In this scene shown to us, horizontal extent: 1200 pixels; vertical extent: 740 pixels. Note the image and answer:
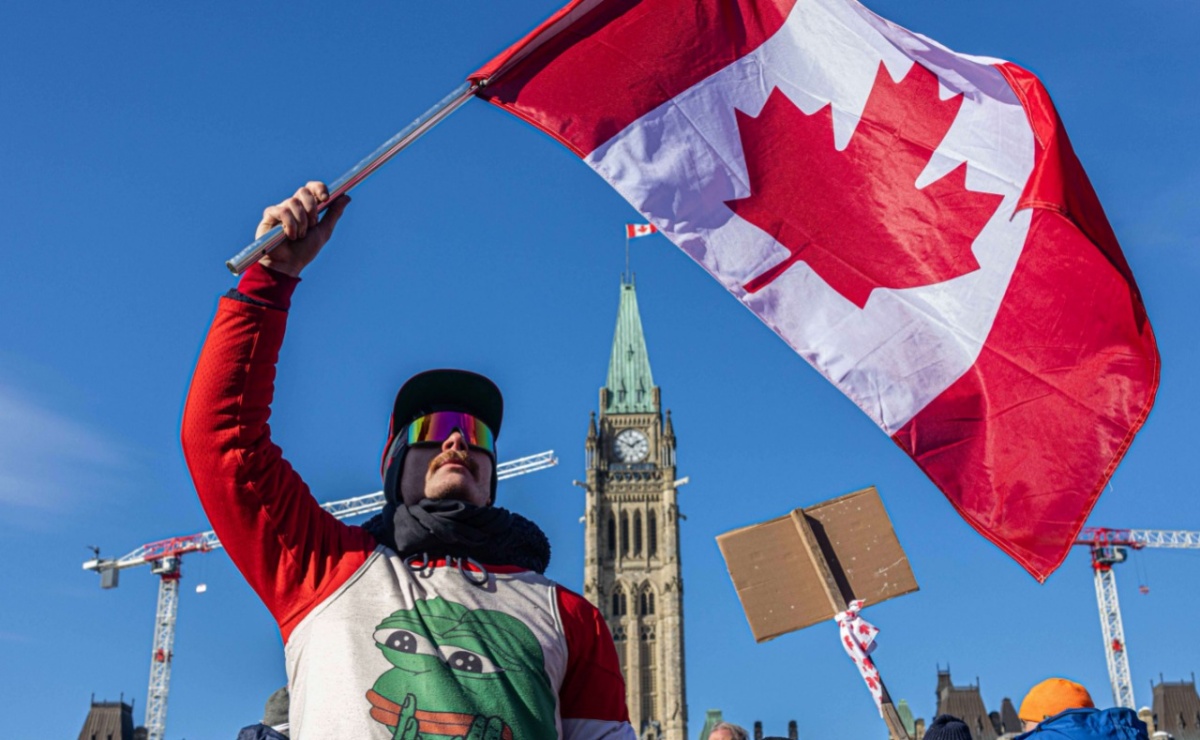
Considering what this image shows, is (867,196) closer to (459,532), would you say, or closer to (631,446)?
(459,532)

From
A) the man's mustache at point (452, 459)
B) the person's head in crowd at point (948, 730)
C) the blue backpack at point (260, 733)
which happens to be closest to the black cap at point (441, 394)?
the man's mustache at point (452, 459)

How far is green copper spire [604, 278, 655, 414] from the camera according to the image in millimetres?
90562

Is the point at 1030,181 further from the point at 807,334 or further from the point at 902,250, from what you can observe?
the point at 807,334

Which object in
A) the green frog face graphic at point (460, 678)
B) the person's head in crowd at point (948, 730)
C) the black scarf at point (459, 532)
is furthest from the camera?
the person's head in crowd at point (948, 730)

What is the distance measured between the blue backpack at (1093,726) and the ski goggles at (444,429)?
280 cm

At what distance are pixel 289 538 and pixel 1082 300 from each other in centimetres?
383

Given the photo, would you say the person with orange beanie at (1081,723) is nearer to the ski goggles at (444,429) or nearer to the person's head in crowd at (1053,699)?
the person's head in crowd at (1053,699)

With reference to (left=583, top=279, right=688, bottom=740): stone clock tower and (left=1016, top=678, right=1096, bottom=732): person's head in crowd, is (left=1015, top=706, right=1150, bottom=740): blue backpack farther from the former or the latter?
(left=583, top=279, right=688, bottom=740): stone clock tower

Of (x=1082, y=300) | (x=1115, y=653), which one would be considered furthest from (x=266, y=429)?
(x=1115, y=653)

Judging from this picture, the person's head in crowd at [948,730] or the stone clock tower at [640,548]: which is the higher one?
the stone clock tower at [640,548]

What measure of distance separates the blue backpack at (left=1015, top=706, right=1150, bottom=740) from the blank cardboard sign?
1.17m

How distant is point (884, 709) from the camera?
685 cm

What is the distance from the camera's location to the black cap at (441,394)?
13.8ft

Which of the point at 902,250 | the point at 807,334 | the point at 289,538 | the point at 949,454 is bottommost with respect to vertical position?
the point at 289,538
